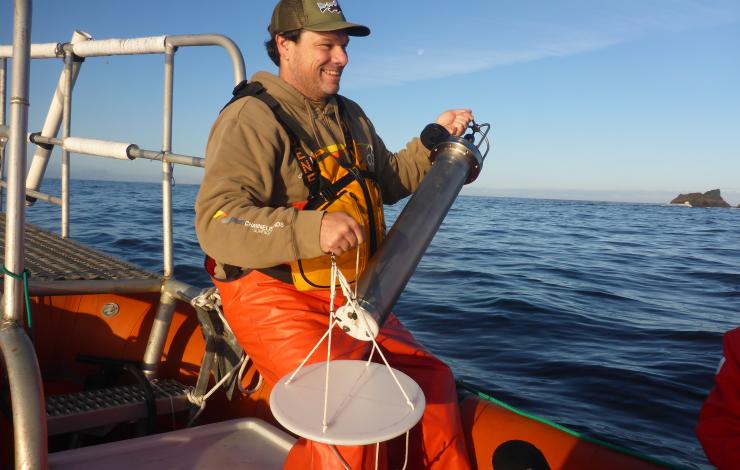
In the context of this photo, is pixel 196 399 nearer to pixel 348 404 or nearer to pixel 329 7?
pixel 348 404

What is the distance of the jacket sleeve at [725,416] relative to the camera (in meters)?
1.78

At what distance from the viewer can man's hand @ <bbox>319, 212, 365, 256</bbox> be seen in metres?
1.60

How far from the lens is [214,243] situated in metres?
1.78

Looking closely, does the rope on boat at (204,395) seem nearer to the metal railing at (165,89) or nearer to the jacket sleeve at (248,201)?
the metal railing at (165,89)

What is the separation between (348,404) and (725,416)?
1.23 metres

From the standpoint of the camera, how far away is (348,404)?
1.44m

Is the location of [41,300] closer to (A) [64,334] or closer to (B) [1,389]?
(A) [64,334]

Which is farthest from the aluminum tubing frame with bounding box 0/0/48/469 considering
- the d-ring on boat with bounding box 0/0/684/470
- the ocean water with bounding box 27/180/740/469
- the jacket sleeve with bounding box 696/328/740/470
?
the ocean water with bounding box 27/180/740/469

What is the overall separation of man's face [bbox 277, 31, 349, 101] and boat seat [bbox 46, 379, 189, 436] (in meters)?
1.47

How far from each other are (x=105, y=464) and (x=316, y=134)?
1.33 m

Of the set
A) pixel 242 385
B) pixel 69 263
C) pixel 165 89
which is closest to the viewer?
pixel 242 385

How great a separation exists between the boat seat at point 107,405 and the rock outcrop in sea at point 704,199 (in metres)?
70.3

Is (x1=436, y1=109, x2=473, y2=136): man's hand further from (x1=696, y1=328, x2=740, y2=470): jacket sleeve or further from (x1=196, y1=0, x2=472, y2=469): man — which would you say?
(x1=696, y1=328, x2=740, y2=470): jacket sleeve

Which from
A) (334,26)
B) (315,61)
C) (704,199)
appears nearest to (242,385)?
(315,61)
